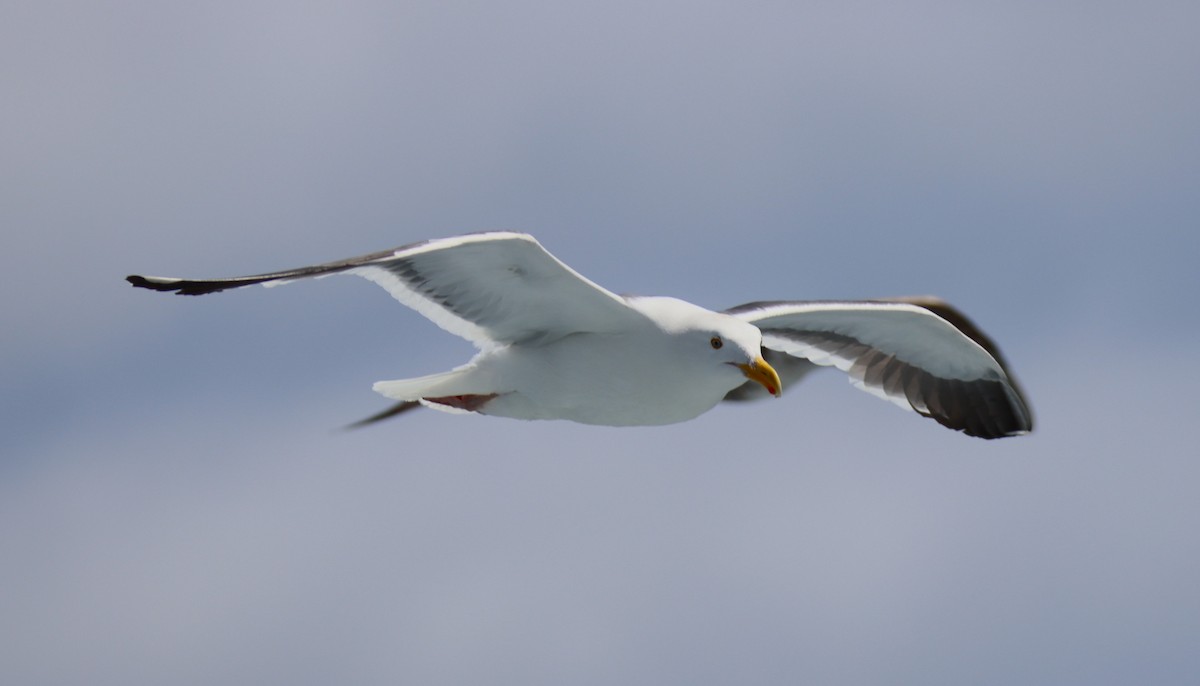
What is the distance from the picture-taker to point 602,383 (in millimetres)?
10102

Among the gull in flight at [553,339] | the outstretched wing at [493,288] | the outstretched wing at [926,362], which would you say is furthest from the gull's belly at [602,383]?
the outstretched wing at [926,362]

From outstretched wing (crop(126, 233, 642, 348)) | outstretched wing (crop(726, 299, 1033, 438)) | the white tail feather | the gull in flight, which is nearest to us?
outstretched wing (crop(126, 233, 642, 348))

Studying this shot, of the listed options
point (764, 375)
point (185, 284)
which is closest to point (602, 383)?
point (764, 375)

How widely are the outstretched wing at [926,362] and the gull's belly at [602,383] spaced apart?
105 inches

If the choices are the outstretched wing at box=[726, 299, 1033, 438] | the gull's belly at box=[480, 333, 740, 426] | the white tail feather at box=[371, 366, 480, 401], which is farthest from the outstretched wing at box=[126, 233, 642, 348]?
the outstretched wing at box=[726, 299, 1033, 438]

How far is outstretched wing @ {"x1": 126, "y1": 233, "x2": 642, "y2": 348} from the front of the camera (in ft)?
30.0

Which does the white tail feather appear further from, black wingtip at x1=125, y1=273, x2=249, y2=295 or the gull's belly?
black wingtip at x1=125, y1=273, x2=249, y2=295

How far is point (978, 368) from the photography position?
42.7 ft

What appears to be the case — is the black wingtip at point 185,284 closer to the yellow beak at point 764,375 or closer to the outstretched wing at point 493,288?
the outstretched wing at point 493,288

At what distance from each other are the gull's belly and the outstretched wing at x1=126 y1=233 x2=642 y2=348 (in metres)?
0.16

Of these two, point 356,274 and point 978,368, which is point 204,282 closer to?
point 356,274

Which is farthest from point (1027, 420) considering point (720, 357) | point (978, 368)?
point (720, 357)

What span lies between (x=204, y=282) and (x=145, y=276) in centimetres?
35

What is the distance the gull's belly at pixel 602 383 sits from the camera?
9953 mm
